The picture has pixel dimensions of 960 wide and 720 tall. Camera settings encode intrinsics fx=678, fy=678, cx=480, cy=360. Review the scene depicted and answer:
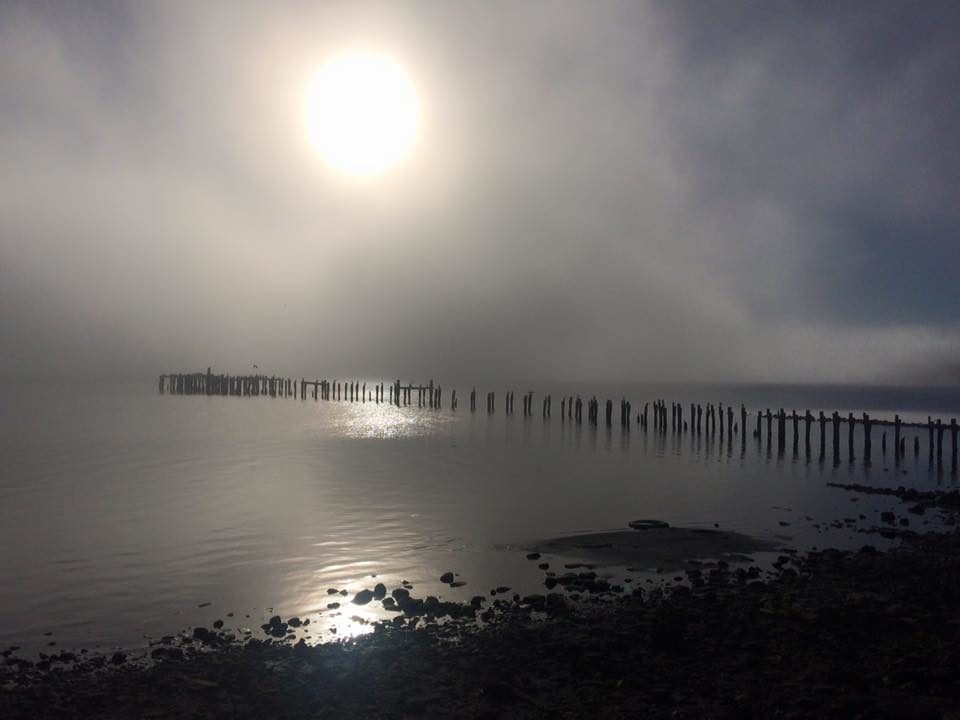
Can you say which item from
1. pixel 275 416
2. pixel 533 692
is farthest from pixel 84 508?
pixel 275 416

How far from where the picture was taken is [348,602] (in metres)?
11.8

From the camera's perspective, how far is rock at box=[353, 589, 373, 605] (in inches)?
463

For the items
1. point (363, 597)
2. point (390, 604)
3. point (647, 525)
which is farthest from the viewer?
point (647, 525)

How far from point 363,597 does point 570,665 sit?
15.0ft

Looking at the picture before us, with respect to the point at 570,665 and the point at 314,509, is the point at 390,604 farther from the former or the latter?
the point at 314,509

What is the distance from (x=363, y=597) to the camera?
11922 millimetres

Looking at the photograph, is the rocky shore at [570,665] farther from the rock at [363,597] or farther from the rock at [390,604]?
the rock at [363,597]

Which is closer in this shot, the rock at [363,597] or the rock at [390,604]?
the rock at [390,604]

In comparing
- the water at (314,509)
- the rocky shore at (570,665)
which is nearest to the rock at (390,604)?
the rocky shore at (570,665)

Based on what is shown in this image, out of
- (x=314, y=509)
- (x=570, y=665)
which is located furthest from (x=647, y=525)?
(x=570, y=665)

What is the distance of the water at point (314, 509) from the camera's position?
12273 mm

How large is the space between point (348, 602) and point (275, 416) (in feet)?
172

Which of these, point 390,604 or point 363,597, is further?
point 363,597

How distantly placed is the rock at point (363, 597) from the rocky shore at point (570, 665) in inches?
21.1
